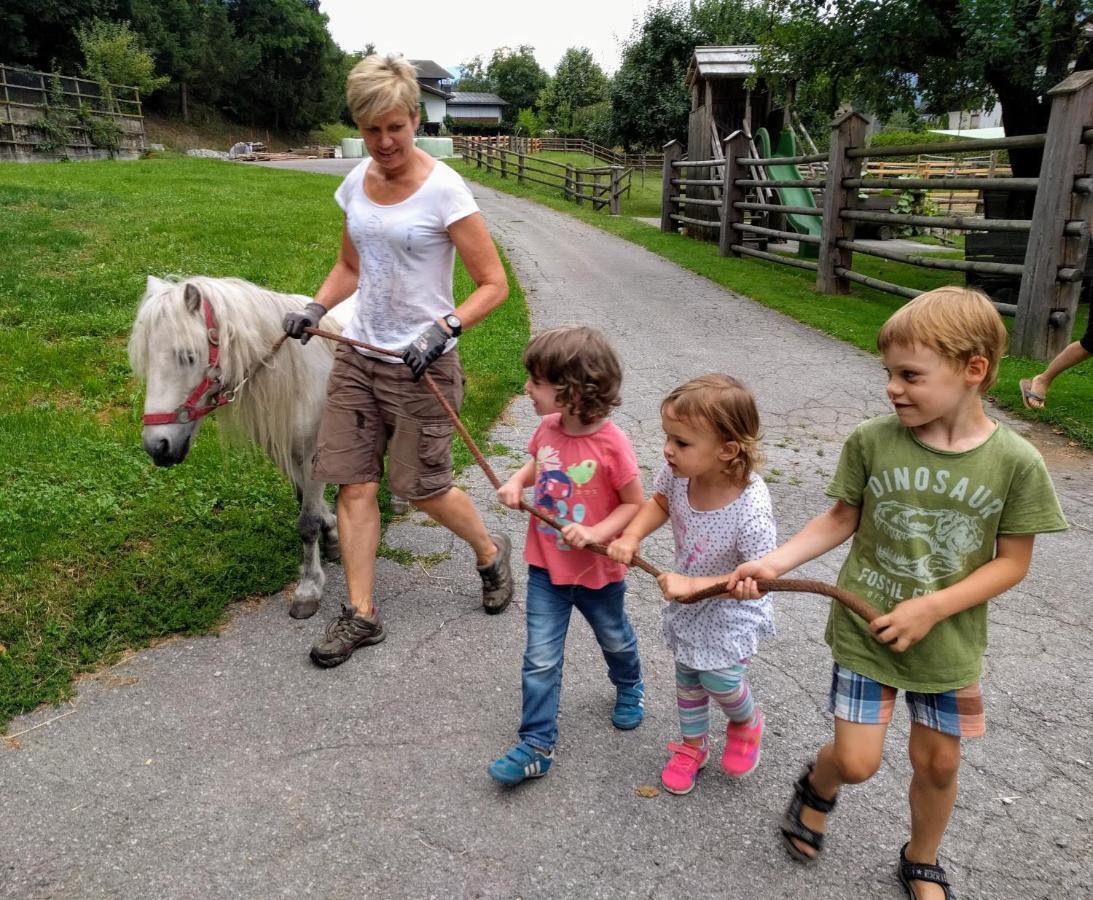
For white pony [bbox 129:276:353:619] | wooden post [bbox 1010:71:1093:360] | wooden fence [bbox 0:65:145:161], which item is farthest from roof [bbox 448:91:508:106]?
white pony [bbox 129:276:353:619]

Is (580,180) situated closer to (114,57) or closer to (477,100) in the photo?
(114,57)

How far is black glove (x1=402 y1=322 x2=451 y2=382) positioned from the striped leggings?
134cm

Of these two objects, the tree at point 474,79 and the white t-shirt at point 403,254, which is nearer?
the white t-shirt at point 403,254

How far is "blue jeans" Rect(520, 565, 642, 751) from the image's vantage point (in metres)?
2.59

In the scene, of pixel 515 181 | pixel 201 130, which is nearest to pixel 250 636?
pixel 515 181

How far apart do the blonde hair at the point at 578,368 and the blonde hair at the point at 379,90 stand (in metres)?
1.10

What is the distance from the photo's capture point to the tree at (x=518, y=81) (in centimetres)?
8744

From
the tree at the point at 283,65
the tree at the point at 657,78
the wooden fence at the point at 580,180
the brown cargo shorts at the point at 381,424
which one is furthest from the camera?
the tree at the point at 283,65

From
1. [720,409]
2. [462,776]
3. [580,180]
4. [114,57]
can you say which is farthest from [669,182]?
[114,57]

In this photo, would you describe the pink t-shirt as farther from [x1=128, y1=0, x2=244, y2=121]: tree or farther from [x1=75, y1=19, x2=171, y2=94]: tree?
[x1=128, y1=0, x2=244, y2=121]: tree

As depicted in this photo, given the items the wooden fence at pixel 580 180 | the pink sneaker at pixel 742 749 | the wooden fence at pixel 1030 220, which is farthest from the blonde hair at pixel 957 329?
the wooden fence at pixel 580 180

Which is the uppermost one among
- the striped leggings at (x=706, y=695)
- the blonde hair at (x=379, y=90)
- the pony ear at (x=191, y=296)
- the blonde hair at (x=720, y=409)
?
the blonde hair at (x=379, y=90)

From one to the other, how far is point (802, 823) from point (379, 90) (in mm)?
2691

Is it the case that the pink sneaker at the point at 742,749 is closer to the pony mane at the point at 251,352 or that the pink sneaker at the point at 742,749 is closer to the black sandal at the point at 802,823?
the black sandal at the point at 802,823
